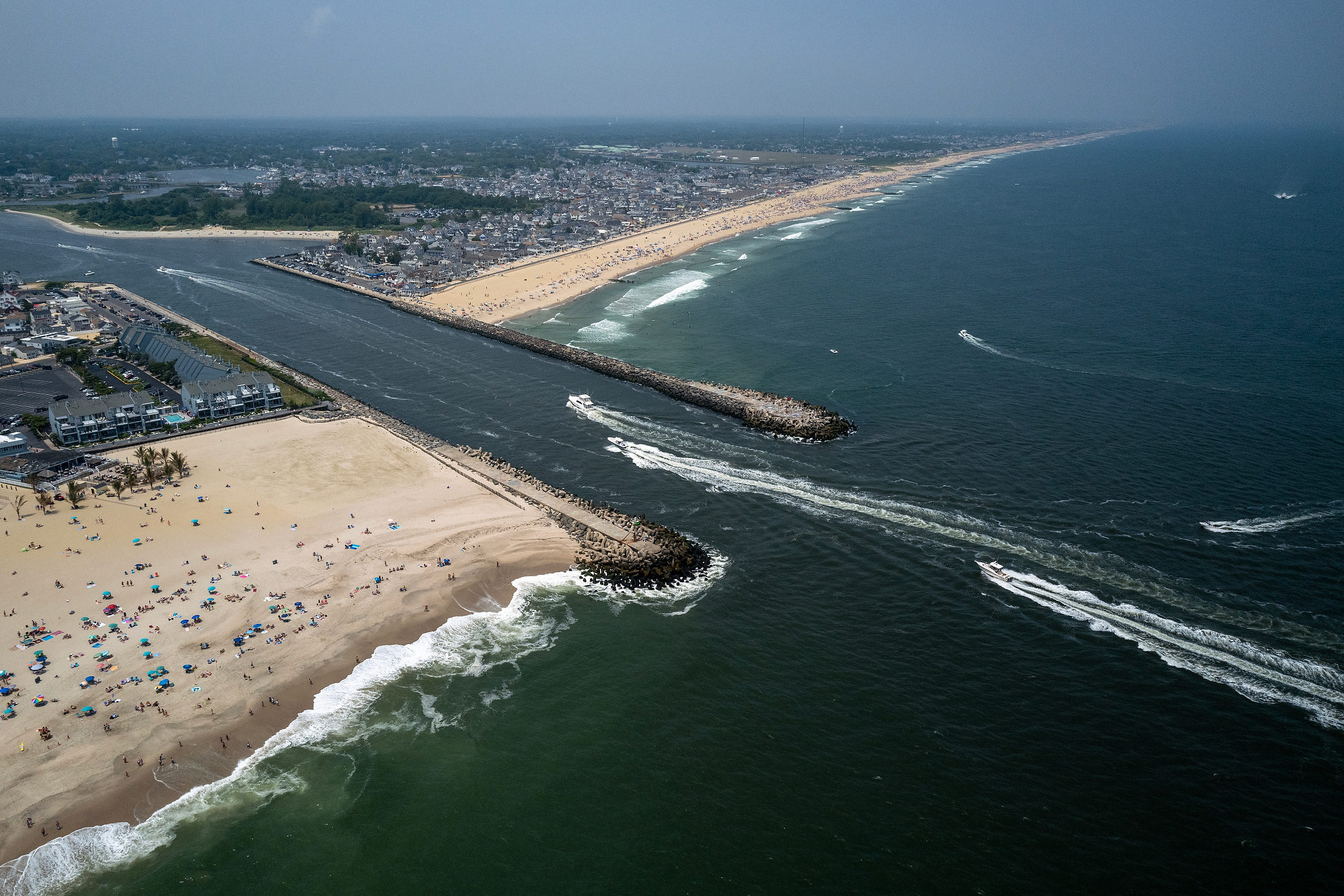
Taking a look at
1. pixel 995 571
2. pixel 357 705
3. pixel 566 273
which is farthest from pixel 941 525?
pixel 566 273

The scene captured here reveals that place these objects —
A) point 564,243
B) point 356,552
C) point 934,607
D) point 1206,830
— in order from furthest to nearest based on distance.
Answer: point 564,243 < point 356,552 < point 934,607 < point 1206,830

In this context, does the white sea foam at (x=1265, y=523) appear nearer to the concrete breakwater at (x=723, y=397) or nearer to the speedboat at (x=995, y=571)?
the speedboat at (x=995, y=571)

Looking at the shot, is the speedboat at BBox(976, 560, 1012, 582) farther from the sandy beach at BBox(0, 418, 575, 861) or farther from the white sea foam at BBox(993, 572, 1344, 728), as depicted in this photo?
the sandy beach at BBox(0, 418, 575, 861)

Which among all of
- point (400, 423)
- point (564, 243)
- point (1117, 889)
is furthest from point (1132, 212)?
point (1117, 889)

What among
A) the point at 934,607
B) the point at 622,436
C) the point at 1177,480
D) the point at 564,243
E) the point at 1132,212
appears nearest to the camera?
the point at 934,607

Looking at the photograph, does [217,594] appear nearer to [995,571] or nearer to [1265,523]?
[995,571]

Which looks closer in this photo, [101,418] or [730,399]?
[101,418]

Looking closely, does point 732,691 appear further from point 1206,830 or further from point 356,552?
point 356,552
